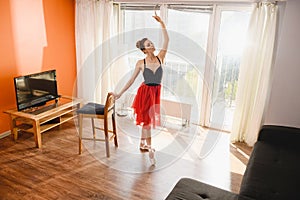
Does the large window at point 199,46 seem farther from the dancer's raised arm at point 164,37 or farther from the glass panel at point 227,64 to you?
the dancer's raised arm at point 164,37

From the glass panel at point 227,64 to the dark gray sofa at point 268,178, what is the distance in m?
1.27

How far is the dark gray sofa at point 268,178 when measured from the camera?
182 centimetres

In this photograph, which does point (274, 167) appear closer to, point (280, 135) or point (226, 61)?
point (280, 135)

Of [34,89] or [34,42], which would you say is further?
[34,42]

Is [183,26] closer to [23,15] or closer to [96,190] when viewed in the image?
[23,15]

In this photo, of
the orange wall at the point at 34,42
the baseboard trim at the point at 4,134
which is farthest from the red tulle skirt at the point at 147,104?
the baseboard trim at the point at 4,134

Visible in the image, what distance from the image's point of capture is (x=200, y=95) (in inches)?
157

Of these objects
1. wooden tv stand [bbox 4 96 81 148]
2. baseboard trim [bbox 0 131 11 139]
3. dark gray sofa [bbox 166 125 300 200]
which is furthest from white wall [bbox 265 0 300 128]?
baseboard trim [bbox 0 131 11 139]

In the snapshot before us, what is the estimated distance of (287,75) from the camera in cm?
284

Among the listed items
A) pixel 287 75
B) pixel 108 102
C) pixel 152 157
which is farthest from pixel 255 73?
pixel 108 102

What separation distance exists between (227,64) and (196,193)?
2.31 metres

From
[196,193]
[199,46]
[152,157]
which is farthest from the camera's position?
[199,46]

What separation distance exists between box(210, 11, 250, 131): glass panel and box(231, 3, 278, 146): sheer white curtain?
12.1 inches

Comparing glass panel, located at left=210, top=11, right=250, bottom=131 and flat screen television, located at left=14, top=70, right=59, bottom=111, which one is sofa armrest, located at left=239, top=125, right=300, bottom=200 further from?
flat screen television, located at left=14, top=70, right=59, bottom=111
